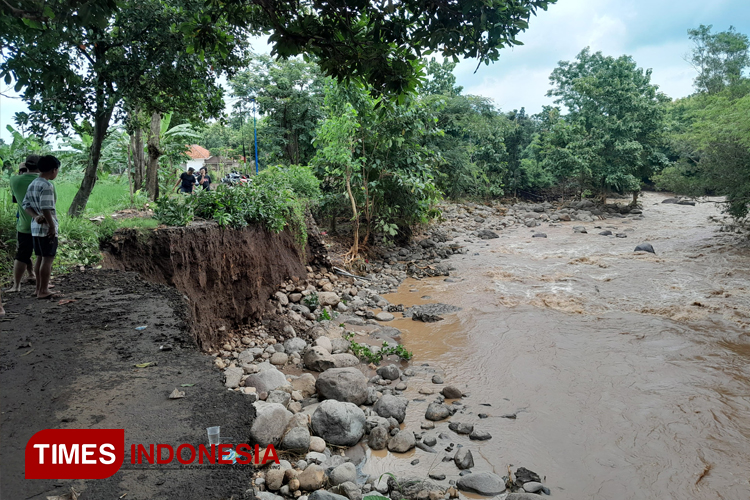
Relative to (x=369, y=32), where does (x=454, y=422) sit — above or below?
below

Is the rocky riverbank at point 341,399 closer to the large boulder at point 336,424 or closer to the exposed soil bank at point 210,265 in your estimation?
the large boulder at point 336,424

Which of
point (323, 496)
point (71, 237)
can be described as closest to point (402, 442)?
point (323, 496)

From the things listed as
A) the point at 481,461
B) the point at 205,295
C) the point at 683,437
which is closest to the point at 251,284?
the point at 205,295

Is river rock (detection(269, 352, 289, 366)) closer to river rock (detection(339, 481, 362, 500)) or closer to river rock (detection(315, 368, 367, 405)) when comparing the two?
river rock (detection(315, 368, 367, 405))

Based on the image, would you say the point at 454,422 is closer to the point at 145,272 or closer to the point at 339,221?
the point at 145,272

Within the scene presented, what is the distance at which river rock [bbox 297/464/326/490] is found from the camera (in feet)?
12.9

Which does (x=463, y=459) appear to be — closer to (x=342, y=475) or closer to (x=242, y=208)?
(x=342, y=475)

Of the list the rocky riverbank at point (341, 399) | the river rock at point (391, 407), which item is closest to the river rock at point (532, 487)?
the rocky riverbank at point (341, 399)

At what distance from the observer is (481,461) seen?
5.16 metres

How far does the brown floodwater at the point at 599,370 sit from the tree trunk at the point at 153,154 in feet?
24.6

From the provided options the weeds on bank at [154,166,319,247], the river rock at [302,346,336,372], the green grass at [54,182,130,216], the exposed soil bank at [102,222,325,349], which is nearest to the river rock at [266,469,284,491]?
the exposed soil bank at [102,222,325,349]

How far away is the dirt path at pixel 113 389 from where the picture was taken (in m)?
2.88

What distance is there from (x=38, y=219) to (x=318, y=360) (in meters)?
4.10

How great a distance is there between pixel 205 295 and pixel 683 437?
23.2 ft
